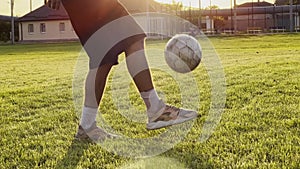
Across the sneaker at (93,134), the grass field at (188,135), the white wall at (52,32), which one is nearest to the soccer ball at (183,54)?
the grass field at (188,135)

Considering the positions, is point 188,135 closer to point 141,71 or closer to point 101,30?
point 141,71

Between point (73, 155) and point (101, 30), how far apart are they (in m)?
0.97

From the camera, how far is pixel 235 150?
260 cm

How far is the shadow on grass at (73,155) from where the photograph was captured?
2480 mm

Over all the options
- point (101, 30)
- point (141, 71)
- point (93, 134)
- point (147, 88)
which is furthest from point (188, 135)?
point (101, 30)

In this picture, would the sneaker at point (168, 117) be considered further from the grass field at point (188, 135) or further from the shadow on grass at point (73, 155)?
Result: the shadow on grass at point (73, 155)

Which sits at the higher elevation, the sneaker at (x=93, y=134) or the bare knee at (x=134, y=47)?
the bare knee at (x=134, y=47)

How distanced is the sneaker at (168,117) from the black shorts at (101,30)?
1.61 ft

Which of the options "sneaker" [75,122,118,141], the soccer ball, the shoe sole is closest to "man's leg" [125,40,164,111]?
the shoe sole

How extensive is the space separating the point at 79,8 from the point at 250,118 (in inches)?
60.0

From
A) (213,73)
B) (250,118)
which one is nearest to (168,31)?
(213,73)

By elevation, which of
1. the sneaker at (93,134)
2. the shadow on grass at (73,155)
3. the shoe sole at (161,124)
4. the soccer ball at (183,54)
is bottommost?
the shadow on grass at (73,155)

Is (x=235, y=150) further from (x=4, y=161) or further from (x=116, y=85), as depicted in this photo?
(x=116, y=85)

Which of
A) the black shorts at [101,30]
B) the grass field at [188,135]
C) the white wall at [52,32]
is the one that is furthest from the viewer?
the white wall at [52,32]
